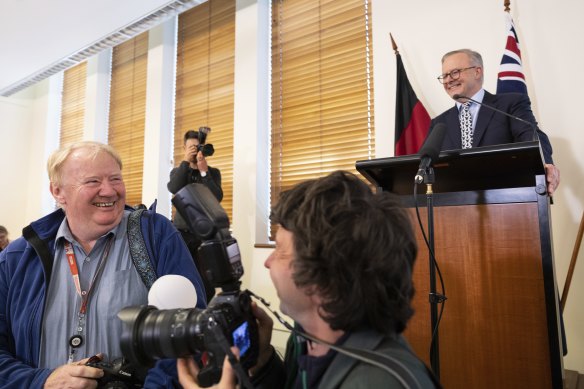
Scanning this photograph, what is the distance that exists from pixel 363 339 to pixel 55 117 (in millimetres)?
5862

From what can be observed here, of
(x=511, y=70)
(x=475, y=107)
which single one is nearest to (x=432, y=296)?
(x=475, y=107)

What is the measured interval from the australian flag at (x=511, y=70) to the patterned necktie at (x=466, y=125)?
0.37 metres

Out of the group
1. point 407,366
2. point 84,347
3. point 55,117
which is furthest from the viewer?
point 55,117

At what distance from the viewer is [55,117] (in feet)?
17.3

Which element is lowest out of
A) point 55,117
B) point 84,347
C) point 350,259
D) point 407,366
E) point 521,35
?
point 84,347

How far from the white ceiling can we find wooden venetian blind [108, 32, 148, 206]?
2.01ft

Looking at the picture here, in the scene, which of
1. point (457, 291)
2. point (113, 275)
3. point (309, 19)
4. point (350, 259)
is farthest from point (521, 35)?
point (113, 275)

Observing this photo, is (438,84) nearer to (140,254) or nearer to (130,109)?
(140,254)

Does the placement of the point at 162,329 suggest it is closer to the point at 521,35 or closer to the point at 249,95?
the point at 521,35

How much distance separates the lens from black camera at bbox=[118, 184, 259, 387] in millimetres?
639

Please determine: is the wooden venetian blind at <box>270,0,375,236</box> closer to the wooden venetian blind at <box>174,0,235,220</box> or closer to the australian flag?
the wooden venetian blind at <box>174,0,235,220</box>

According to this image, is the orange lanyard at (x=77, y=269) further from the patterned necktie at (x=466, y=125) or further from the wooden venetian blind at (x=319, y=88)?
the wooden venetian blind at (x=319, y=88)

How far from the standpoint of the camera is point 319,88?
3021 mm

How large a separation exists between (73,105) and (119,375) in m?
4.96
